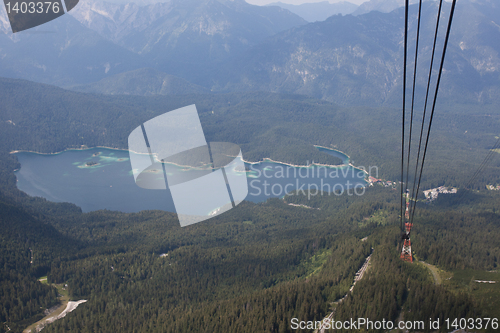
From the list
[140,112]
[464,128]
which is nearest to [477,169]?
[464,128]

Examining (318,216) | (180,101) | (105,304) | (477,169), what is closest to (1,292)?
(105,304)

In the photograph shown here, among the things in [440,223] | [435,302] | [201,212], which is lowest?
[440,223]

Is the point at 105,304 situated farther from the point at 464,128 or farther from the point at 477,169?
the point at 464,128

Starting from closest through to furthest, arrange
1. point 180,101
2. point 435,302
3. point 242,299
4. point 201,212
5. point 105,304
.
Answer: point 201,212 < point 435,302 < point 242,299 < point 105,304 < point 180,101

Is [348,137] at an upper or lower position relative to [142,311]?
lower

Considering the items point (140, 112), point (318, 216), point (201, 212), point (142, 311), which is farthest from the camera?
point (140, 112)

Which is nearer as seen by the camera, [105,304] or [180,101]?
[105,304]
